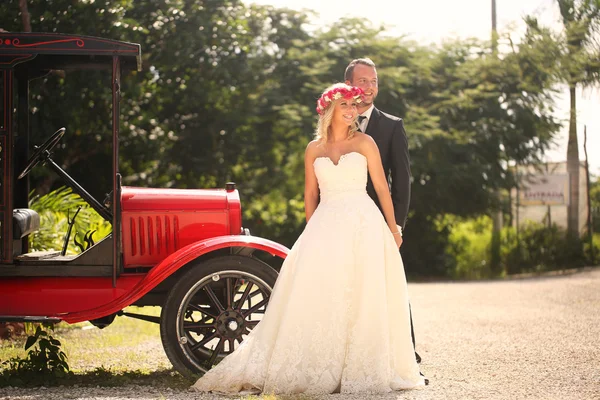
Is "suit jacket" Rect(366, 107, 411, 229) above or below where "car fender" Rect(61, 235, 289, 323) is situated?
above

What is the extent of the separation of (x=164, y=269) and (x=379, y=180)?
1625mm

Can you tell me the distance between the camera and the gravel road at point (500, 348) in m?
5.48

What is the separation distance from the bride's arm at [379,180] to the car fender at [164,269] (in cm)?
88

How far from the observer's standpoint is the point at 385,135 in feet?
20.1

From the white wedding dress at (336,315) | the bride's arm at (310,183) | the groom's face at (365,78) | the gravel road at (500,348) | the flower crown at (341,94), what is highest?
the groom's face at (365,78)

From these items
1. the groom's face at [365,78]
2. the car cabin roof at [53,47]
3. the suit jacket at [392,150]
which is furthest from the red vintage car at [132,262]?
the groom's face at [365,78]

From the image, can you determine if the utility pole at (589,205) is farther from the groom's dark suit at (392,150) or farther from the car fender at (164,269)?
the car fender at (164,269)

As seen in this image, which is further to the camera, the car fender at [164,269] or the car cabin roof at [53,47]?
the car fender at [164,269]

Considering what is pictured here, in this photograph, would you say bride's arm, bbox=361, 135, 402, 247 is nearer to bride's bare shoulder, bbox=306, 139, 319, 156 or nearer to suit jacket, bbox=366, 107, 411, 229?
suit jacket, bbox=366, 107, 411, 229

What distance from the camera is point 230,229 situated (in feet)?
20.8

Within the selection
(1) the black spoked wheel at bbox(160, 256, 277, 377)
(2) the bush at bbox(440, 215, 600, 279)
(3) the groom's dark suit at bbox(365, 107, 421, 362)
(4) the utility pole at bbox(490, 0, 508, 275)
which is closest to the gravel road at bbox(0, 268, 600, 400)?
(1) the black spoked wheel at bbox(160, 256, 277, 377)

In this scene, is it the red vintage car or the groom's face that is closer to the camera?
the red vintage car

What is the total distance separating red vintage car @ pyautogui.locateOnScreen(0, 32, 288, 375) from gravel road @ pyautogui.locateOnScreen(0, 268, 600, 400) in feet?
1.79

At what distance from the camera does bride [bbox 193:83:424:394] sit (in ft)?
17.8
